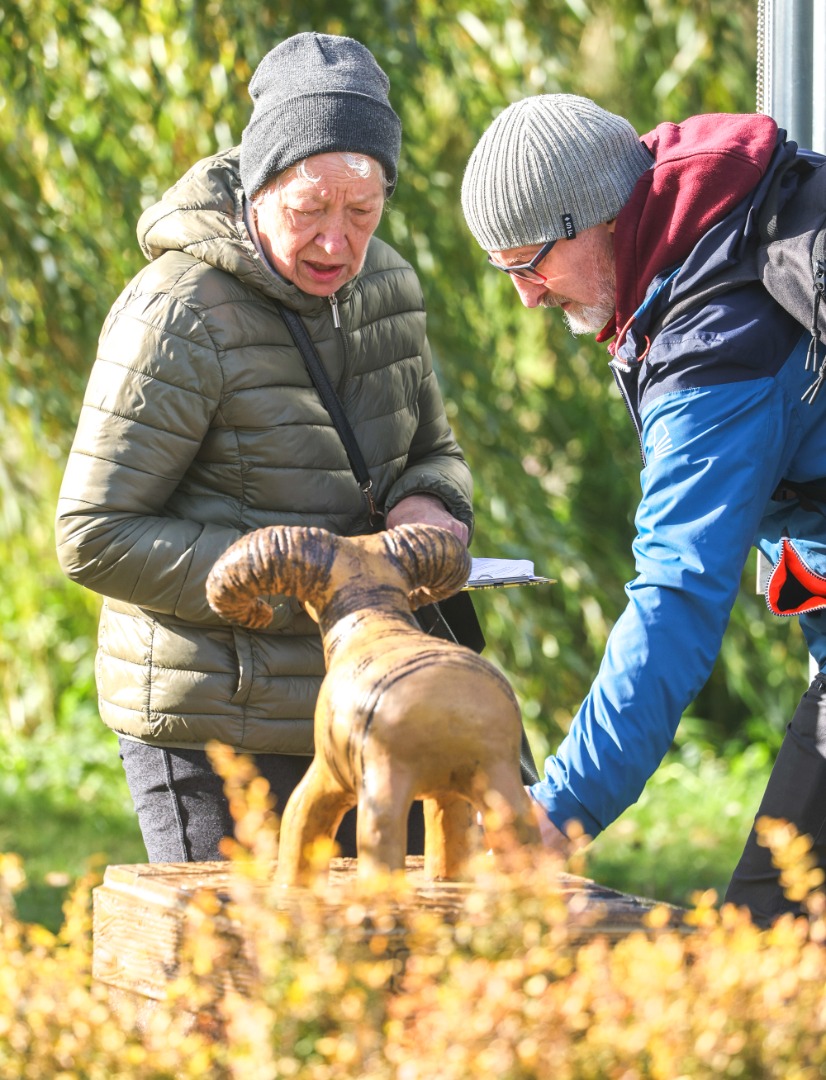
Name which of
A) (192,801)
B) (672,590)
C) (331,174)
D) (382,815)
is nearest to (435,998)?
(382,815)

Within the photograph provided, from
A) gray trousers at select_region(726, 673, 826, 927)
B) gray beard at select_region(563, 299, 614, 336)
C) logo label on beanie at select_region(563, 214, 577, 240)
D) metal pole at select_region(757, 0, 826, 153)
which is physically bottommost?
gray trousers at select_region(726, 673, 826, 927)

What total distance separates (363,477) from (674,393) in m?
0.66

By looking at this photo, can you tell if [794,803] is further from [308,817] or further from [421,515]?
[308,817]

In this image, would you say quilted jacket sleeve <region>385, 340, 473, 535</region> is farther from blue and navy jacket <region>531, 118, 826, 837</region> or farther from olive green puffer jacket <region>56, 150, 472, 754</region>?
blue and navy jacket <region>531, 118, 826, 837</region>

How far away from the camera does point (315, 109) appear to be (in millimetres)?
2115

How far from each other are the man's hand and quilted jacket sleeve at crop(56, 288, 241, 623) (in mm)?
283

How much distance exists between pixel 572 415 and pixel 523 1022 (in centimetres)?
491

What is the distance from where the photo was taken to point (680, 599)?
1.85m

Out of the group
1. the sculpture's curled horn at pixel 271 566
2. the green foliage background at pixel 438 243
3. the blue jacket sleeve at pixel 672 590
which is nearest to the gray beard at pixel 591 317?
the blue jacket sleeve at pixel 672 590

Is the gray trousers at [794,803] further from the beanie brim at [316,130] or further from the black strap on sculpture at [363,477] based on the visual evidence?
the beanie brim at [316,130]

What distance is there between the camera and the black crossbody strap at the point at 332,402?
7.57ft

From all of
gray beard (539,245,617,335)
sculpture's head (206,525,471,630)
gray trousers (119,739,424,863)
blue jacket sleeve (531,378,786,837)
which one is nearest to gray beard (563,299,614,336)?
gray beard (539,245,617,335)

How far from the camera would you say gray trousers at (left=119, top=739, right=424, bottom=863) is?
7.43 feet

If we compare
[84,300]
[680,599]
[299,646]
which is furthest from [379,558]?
[84,300]
